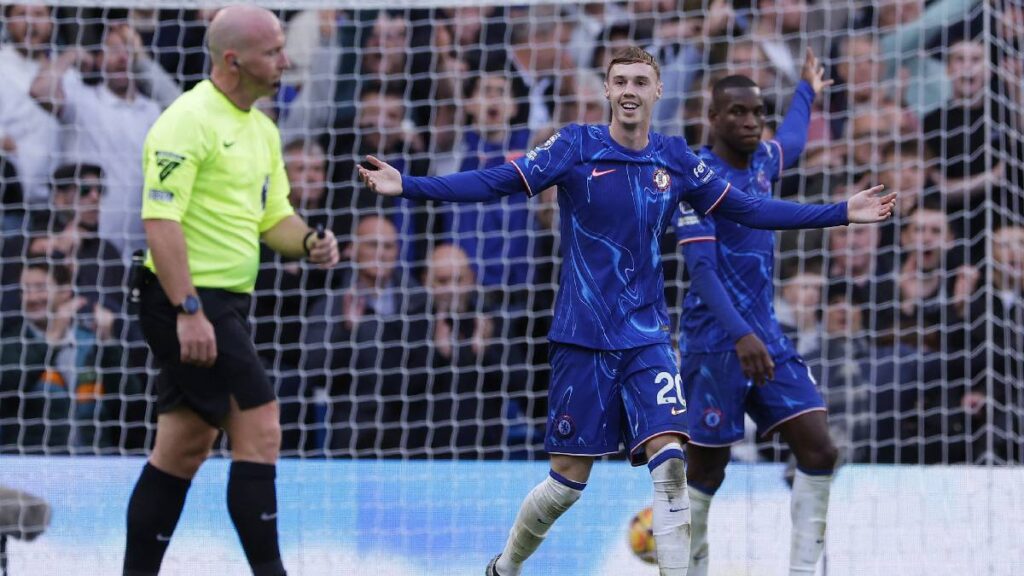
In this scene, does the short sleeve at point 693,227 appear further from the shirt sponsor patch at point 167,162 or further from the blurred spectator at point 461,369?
the blurred spectator at point 461,369

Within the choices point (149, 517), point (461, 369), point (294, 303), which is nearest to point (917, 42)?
point (461, 369)

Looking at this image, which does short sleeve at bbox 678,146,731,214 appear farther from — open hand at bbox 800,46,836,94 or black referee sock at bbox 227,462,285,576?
black referee sock at bbox 227,462,285,576

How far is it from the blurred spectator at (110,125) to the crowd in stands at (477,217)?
A: 14 millimetres

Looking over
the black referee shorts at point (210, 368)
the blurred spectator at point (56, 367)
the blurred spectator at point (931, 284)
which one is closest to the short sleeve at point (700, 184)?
the black referee shorts at point (210, 368)

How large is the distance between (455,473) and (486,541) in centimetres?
34

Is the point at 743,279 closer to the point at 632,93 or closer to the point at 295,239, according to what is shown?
the point at 632,93

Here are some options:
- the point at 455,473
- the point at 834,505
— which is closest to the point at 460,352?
the point at 455,473

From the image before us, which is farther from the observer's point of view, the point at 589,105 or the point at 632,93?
the point at 589,105

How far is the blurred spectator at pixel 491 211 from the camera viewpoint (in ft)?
28.0

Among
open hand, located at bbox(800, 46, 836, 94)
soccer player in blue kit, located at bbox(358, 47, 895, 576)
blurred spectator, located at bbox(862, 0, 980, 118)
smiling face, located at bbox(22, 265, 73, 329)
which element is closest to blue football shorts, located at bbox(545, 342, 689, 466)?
soccer player in blue kit, located at bbox(358, 47, 895, 576)

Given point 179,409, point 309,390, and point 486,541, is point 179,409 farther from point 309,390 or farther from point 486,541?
point 309,390

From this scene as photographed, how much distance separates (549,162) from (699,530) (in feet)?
5.53

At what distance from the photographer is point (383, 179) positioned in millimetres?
4699

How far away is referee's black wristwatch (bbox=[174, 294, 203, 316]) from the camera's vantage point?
473 centimetres
